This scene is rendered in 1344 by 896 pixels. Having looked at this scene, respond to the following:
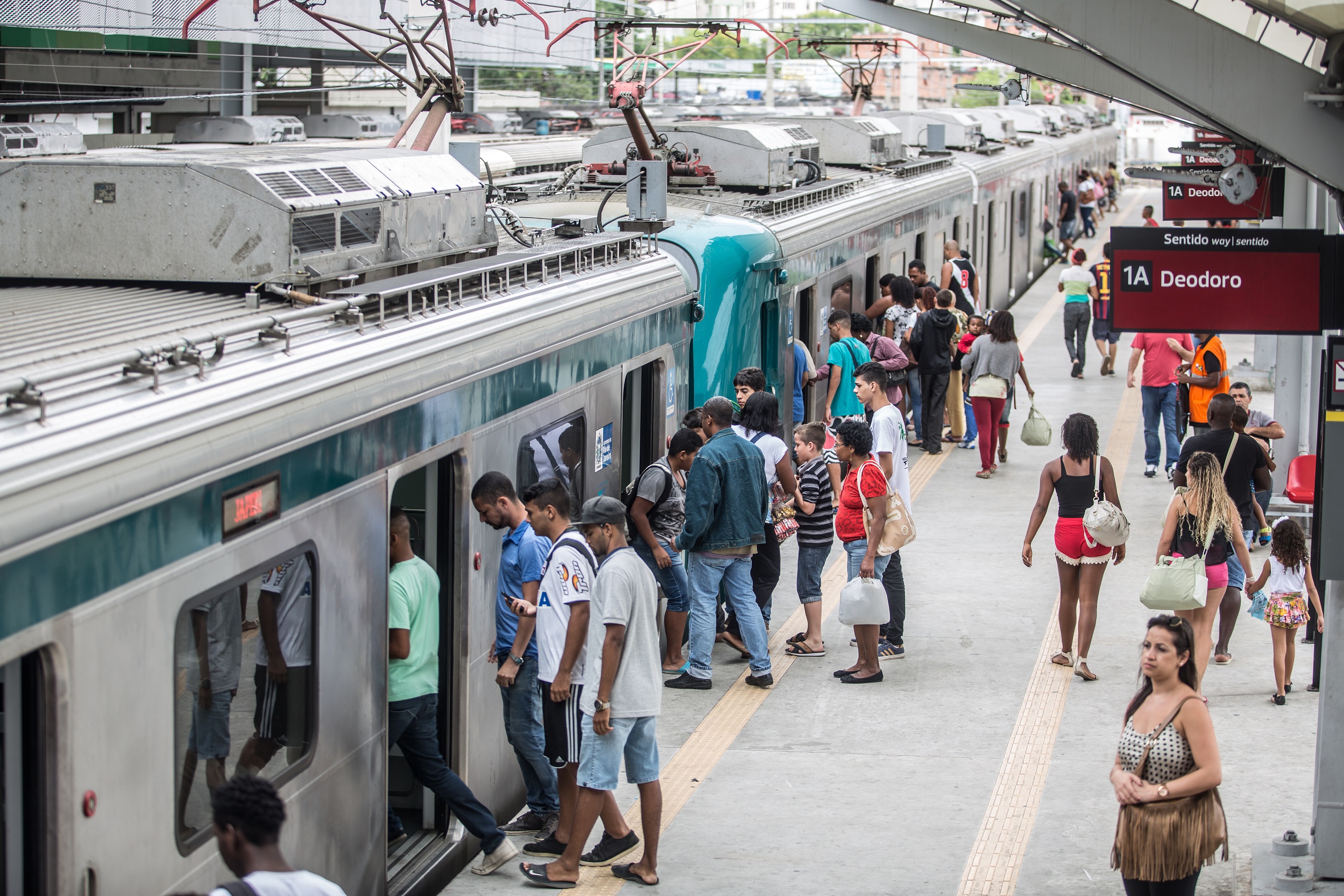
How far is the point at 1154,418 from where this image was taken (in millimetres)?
14070

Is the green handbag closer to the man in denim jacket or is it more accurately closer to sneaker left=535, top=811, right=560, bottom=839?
the man in denim jacket

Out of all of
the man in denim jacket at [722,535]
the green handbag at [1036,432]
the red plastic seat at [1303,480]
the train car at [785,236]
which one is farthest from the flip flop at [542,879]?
the green handbag at [1036,432]

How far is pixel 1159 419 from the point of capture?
1413 centimetres

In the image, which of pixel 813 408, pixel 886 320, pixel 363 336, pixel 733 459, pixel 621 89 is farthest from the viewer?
pixel 886 320

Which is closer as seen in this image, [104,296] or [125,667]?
[125,667]

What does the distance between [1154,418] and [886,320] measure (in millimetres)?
2559

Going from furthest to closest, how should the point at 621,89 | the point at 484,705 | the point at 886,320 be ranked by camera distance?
the point at 886,320
the point at 621,89
the point at 484,705

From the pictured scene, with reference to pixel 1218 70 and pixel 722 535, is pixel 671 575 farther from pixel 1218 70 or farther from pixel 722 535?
pixel 1218 70

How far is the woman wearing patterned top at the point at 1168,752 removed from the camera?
16.6ft

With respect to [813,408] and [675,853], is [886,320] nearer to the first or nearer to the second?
[813,408]

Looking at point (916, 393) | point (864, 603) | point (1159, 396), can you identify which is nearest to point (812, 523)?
point (864, 603)

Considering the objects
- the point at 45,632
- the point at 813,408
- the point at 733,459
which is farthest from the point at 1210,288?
the point at 813,408

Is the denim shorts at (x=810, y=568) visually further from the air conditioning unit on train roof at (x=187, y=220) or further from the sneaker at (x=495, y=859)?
the air conditioning unit on train roof at (x=187, y=220)

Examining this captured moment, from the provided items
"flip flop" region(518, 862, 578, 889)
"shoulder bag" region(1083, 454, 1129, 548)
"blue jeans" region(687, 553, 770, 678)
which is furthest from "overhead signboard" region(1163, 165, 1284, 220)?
"flip flop" region(518, 862, 578, 889)
